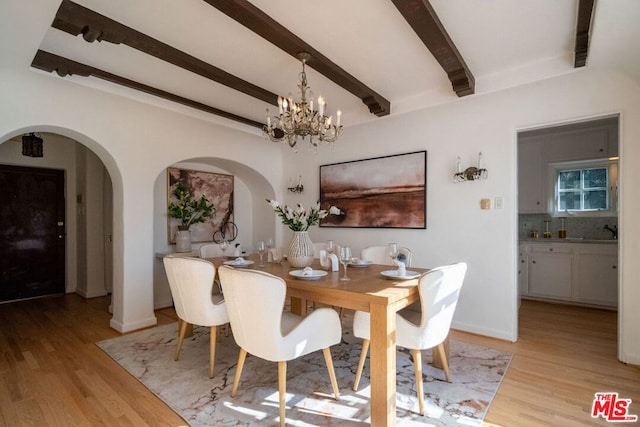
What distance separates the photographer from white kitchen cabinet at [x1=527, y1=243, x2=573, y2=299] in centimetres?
416

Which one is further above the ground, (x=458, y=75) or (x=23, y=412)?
(x=458, y=75)

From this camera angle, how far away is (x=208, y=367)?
2523 millimetres

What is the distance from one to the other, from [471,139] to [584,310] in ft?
9.07

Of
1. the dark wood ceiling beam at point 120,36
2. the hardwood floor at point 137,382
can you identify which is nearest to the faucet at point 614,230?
the hardwood floor at point 137,382

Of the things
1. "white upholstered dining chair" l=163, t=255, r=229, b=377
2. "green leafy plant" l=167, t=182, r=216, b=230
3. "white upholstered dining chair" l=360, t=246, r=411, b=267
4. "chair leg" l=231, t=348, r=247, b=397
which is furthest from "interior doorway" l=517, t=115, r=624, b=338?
"green leafy plant" l=167, t=182, r=216, b=230

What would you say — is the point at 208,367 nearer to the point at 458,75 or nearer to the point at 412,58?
the point at 412,58

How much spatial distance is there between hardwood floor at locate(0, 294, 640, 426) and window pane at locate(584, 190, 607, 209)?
1.51m

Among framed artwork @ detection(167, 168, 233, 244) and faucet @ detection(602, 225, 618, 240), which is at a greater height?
framed artwork @ detection(167, 168, 233, 244)

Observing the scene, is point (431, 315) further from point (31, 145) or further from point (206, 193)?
point (31, 145)

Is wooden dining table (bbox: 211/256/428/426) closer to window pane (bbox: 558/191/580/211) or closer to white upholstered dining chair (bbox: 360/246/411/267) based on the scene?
white upholstered dining chair (bbox: 360/246/411/267)

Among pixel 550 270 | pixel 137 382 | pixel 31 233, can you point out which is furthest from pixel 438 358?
pixel 31 233

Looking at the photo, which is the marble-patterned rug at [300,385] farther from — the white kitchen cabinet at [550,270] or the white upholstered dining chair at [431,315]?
the white kitchen cabinet at [550,270]

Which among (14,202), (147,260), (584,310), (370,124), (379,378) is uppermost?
(370,124)

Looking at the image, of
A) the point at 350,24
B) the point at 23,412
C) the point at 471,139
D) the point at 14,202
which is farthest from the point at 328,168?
the point at 14,202
